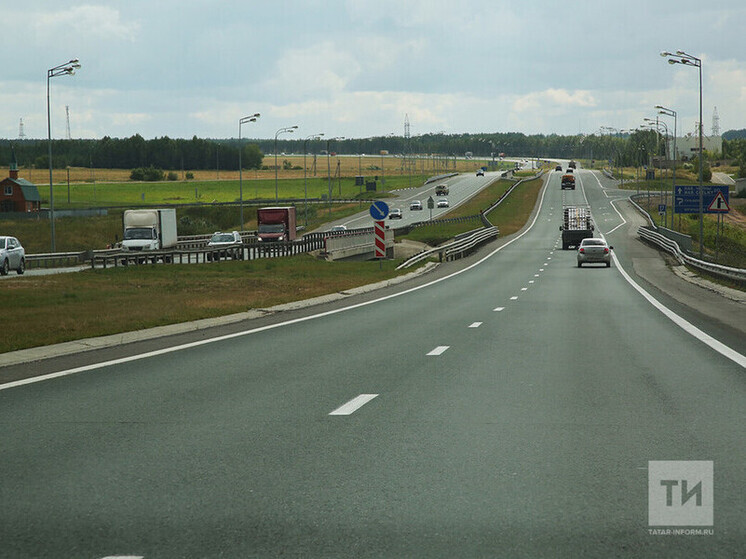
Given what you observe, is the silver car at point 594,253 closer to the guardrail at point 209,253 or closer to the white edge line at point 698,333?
the guardrail at point 209,253

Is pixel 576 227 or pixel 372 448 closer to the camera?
pixel 372 448

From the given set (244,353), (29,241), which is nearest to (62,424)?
(244,353)

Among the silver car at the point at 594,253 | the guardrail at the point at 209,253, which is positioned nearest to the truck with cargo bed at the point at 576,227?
the guardrail at the point at 209,253

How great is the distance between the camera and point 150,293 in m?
30.2

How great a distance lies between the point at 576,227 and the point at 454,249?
1868 cm

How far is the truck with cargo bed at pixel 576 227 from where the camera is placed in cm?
7281

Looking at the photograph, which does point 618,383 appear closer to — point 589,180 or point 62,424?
point 62,424

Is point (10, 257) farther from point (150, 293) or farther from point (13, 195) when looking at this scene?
point (13, 195)

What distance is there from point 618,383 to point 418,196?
15777 cm

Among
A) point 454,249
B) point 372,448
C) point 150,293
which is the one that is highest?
point 372,448

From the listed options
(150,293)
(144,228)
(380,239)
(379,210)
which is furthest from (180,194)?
(150,293)

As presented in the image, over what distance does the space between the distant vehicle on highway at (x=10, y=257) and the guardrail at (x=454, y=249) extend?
1764 cm

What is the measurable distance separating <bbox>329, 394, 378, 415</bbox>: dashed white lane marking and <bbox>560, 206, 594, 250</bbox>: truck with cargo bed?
208 ft

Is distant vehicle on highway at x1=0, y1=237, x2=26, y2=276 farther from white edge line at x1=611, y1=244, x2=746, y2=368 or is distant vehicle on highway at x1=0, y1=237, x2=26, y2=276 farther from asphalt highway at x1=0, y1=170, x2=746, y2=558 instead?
asphalt highway at x1=0, y1=170, x2=746, y2=558
